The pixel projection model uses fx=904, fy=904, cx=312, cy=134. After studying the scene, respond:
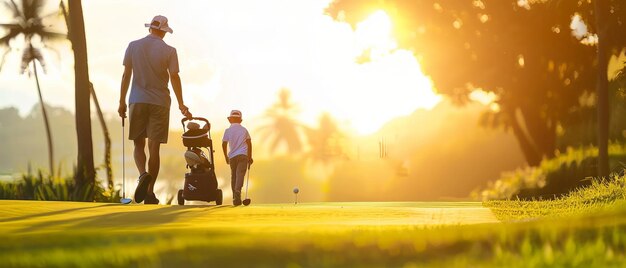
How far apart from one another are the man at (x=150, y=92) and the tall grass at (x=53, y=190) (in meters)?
5.44

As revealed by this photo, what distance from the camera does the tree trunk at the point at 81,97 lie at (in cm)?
1933

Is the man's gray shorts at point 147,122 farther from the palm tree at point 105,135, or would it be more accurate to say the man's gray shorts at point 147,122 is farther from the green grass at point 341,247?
the palm tree at point 105,135

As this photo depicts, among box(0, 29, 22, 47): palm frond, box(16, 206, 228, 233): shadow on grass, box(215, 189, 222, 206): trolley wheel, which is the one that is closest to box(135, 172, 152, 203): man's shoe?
box(16, 206, 228, 233): shadow on grass

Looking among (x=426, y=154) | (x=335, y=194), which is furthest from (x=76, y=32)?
(x=335, y=194)

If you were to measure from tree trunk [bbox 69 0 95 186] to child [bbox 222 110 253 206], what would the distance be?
3.94 meters

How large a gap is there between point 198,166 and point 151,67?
2.41 meters

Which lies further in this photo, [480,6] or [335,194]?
[335,194]

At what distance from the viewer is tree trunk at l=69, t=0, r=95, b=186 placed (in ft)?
63.4

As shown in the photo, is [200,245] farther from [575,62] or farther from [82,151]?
[575,62]

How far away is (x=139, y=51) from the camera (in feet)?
45.2

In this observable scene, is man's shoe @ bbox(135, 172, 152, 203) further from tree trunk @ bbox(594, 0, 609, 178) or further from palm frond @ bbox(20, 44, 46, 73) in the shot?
palm frond @ bbox(20, 44, 46, 73)

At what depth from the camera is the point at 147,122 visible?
13625mm

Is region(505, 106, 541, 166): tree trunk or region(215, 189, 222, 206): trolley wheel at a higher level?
region(505, 106, 541, 166): tree trunk

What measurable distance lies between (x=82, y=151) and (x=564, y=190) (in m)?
13.5
